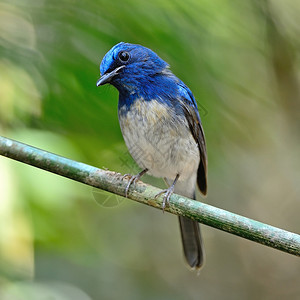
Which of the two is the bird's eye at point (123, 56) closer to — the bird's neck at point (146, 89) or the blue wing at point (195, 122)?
the bird's neck at point (146, 89)

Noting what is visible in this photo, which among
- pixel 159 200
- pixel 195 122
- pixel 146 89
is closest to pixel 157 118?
pixel 146 89

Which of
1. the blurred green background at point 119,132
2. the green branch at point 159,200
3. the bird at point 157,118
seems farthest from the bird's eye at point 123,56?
the green branch at point 159,200

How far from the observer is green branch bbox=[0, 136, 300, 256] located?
6.71ft

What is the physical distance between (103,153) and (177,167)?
97 centimetres

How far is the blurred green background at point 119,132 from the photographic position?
2635mm

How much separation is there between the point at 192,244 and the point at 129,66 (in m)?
1.55

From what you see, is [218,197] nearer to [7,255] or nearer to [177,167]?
[177,167]

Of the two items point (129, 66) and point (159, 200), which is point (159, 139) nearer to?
point (129, 66)

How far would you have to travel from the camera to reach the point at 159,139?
3395mm

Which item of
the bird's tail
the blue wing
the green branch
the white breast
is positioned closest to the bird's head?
the white breast

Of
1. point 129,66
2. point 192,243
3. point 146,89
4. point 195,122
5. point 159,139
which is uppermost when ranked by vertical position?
point 129,66

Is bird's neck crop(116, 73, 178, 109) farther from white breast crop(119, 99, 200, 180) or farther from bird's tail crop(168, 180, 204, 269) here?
bird's tail crop(168, 180, 204, 269)

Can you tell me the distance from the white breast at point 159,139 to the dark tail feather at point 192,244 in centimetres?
43

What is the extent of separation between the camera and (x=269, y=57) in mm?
4754
